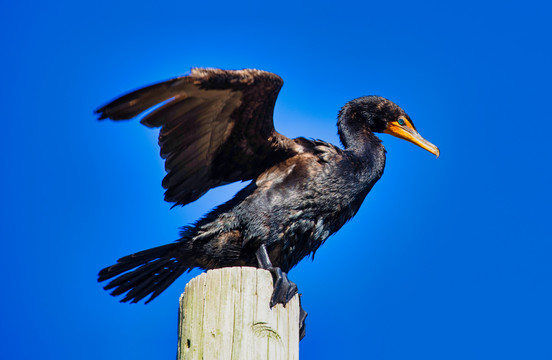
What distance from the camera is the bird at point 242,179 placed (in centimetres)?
448

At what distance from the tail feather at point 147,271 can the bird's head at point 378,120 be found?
1.65m

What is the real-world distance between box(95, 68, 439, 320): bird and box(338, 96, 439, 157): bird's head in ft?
1.98

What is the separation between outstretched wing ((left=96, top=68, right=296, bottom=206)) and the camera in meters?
4.22

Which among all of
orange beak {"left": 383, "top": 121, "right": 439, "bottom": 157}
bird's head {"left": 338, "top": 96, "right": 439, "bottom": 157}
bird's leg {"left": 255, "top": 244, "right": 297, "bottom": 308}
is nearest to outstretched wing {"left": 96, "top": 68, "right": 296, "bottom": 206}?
bird's head {"left": 338, "top": 96, "right": 439, "bottom": 157}

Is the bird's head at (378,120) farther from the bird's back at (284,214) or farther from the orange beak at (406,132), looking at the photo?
the bird's back at (284,214)

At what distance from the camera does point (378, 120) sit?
19.2 feet

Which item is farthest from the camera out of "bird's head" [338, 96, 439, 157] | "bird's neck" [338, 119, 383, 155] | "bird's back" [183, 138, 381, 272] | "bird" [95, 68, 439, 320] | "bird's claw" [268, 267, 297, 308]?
"bird's head" [338, 96, 439, 157]

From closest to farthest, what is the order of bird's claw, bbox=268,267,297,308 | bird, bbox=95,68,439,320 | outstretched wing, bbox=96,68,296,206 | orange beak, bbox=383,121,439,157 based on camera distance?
1. bird's claw, bbox=268,267,297,308
2. outstretched wing, bbox=96,68,296,206
3. bird, bbox=95,68,439,320
4. orange beak, bbox=383,121,439,157

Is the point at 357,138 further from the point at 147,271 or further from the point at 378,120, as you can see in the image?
the point at 147,271

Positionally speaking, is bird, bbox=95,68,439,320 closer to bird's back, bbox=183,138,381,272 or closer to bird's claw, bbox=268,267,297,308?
bird's back, bbox=183,138,381,272

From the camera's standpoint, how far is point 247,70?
4406mm

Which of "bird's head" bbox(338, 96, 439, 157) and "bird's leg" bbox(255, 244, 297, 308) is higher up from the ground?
"bird's head" bbox(338, 96, 439, 157)

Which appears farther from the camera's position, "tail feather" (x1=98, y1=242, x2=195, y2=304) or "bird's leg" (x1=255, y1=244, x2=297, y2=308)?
"tail feather" (x1=98, y1=242, x2=195, y2=304)

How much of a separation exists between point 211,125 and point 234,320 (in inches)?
71.7
